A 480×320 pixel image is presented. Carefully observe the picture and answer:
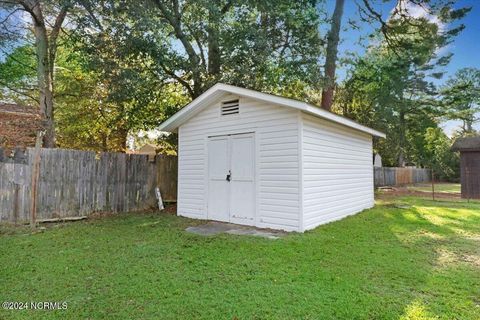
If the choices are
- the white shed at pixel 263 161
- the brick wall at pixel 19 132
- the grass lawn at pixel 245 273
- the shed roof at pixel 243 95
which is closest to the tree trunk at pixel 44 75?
the brick wall at pixel 19 132

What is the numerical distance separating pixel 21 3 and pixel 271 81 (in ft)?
24.5

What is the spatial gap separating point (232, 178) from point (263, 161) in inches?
38.2

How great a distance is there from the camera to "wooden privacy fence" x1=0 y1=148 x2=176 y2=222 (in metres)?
6.58

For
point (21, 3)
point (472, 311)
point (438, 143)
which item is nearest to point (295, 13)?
point (21, 3)

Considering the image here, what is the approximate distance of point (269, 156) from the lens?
661 centimetres

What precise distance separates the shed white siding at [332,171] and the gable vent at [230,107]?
178 cm

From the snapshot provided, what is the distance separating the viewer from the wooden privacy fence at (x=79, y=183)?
6.58 m

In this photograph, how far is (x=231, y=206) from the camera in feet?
23.6

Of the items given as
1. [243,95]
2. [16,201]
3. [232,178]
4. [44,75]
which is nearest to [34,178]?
[16,201]

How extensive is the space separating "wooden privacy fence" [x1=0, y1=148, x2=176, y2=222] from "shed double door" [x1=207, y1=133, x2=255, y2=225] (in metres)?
2.66

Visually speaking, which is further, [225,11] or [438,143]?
[438,143]

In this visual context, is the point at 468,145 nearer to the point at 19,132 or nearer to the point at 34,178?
the point at 34,178

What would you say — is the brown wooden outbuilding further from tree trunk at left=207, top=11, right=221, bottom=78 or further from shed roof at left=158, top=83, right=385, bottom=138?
tree trunk at left=207, top=11, right=221, bottom=78

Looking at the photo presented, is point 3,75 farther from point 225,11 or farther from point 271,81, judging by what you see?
point 271,81
